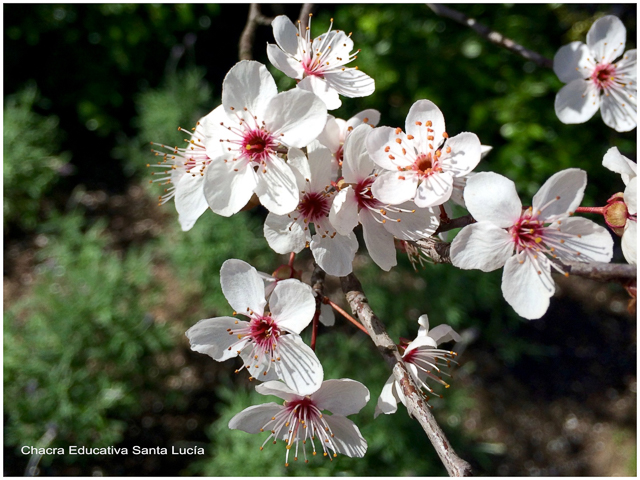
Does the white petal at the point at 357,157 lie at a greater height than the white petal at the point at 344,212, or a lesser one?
greater

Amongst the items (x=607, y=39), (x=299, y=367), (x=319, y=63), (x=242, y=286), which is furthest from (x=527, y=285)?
(x=607, y=39)

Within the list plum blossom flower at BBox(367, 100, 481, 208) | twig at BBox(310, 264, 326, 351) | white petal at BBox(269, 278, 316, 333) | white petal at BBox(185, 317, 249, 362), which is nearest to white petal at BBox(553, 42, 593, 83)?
plum blossom flower at BBox(367, 100, 481, 208)

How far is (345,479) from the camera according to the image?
186cm

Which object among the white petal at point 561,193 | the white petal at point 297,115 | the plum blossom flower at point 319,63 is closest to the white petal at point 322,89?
the plum blossom flower at point 319,63

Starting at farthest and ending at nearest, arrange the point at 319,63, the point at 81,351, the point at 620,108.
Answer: the point at 81,351
the point at 620,108
the point at 319,63

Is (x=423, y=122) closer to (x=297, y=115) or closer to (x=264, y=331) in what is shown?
(x=297, y=115)

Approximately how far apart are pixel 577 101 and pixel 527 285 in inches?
34.3

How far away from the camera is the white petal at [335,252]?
3.36 feet

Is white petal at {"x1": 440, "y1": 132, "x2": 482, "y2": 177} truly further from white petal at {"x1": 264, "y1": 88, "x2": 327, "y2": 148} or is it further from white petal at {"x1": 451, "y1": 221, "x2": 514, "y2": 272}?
white petal at {"x1": 264, "y1": 88, "x2": 327, "y2": 148}

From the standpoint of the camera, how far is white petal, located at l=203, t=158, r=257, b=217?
1.02m

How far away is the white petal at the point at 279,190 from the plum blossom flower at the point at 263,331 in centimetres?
16

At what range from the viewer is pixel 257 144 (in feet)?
3.64

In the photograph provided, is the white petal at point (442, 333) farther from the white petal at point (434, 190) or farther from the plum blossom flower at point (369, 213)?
the white petal at point (434, 190)

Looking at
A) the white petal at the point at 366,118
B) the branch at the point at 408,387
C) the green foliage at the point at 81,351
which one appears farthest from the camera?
the green foliage at the point at 81,351
